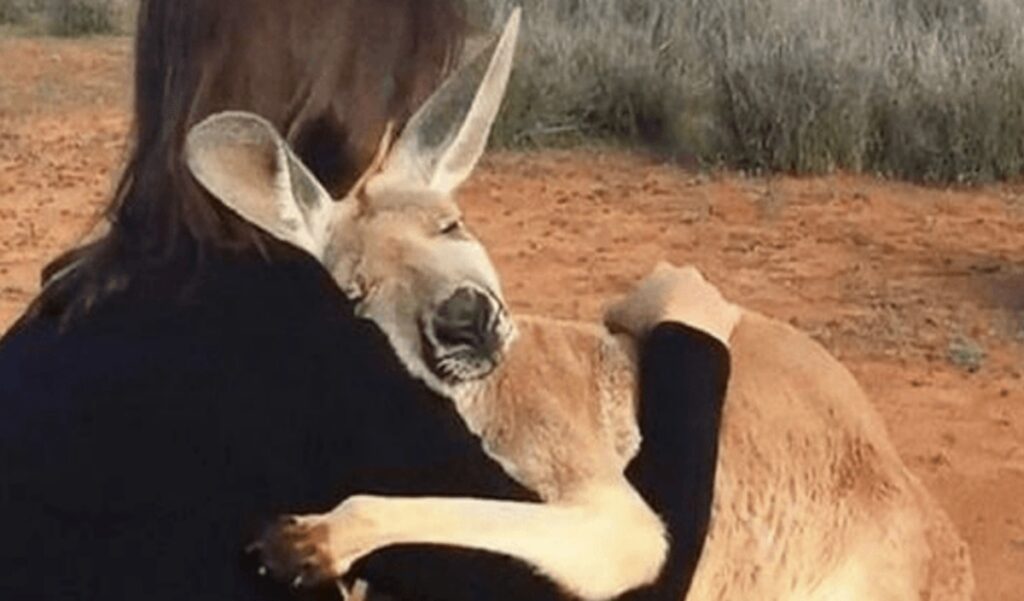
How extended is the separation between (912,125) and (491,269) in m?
10.7

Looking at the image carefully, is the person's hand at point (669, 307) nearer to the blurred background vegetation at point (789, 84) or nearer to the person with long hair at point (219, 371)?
the person with long hair at point (219, 371)

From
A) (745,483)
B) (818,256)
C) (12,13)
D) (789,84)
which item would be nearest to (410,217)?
(745,483)

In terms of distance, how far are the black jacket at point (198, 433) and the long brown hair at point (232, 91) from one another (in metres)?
0.05

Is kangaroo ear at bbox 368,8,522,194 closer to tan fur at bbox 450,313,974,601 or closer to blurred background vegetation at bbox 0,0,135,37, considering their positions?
tan fur at bbox 450,313,974,601

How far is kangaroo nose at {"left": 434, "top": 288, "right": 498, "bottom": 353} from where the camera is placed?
2061 mm

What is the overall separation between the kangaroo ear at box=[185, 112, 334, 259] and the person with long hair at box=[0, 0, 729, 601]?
0.03 m

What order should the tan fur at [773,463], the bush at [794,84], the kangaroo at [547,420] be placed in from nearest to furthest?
the kangaroo at [547,420], the tan fur at [773,463], the bush at [794,84]

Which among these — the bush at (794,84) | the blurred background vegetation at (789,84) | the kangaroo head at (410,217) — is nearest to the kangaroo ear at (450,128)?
the kangaroo head at (410,217)

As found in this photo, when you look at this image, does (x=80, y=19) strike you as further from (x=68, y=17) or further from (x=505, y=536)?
(x=505, y=536)

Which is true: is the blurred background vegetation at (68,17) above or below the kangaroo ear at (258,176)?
below

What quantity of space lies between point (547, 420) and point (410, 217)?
0.38 meters

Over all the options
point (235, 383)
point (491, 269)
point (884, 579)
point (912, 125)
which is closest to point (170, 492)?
point (235, 383)

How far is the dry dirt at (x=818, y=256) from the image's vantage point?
748cm

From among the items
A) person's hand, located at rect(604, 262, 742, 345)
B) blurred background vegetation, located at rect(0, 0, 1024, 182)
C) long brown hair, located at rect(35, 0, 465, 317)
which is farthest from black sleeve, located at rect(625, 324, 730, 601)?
blurred background vegetation, located at rect(0, 0, 1024, 182)
